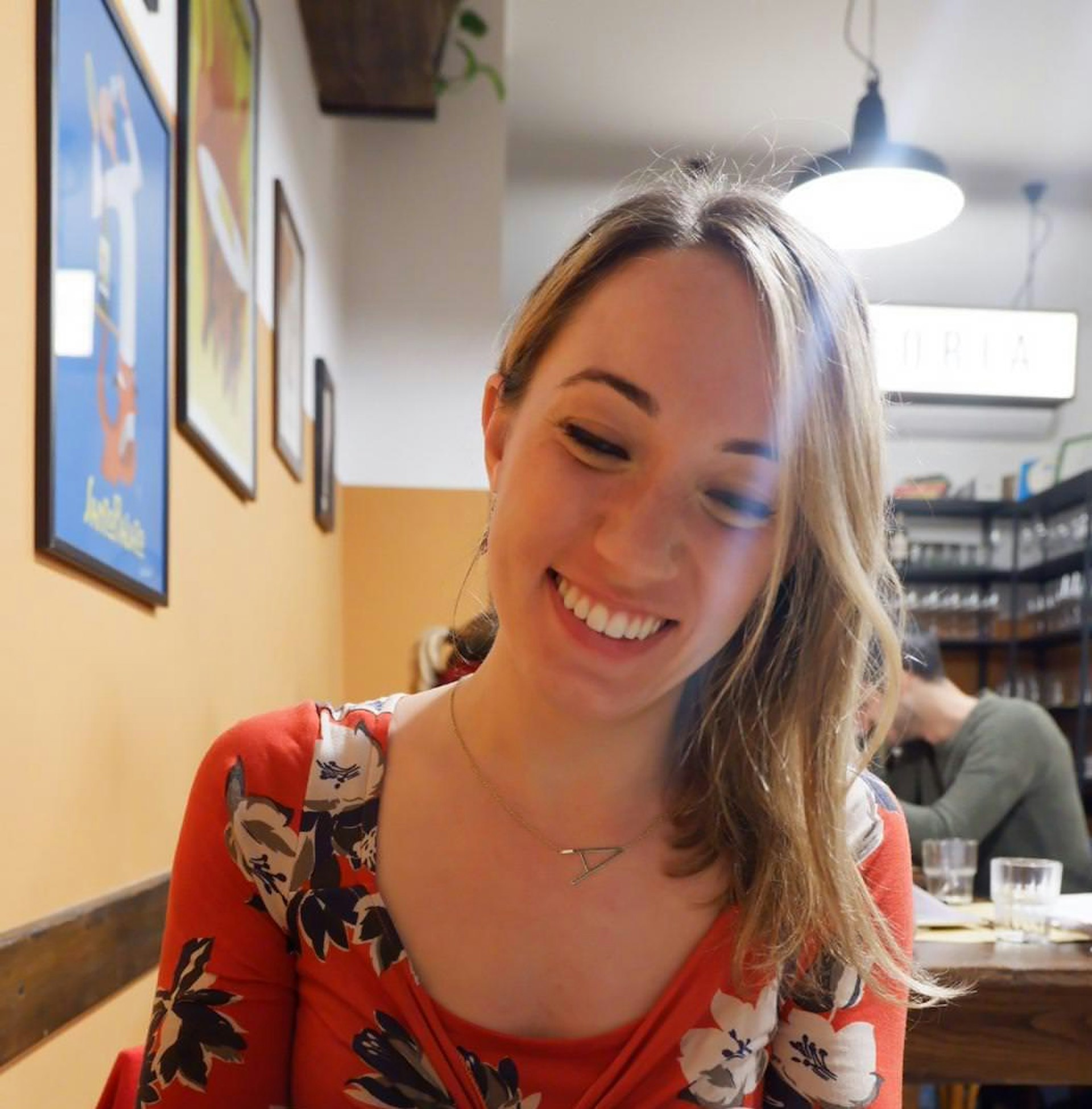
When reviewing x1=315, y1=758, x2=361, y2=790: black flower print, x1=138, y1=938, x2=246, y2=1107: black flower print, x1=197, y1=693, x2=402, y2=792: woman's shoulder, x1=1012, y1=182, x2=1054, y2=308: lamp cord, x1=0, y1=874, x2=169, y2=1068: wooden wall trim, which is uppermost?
x1=1012, y1=182, x2=1054, y2=308: lamp cord

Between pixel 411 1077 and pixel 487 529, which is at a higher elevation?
pixel 487 529

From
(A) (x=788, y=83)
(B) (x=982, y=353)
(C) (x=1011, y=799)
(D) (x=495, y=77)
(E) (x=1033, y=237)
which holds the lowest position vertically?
(C) (x=1011, y=799)

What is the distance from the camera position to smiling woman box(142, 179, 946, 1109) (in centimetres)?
95

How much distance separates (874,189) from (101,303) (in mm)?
2337

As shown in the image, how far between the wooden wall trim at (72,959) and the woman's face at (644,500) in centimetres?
58

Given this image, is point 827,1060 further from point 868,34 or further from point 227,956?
point 868,34

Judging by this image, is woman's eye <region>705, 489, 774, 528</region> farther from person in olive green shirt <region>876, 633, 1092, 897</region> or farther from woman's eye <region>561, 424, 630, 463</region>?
person in olive green shirt <region>876, 633, 1092, 897</region>

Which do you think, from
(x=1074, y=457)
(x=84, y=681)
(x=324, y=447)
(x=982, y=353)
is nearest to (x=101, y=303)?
(x=84, y=681)

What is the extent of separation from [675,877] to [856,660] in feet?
0.86

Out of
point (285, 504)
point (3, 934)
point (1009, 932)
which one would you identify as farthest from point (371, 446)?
point (3, 934)

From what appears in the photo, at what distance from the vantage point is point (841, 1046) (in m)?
1.03

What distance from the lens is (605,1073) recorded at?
3.16 ft

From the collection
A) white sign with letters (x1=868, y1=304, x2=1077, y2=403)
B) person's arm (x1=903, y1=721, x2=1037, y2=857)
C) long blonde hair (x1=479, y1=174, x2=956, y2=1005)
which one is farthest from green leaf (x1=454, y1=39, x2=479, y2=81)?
long blonde hair (x1=479, y1=174, x2=956, y2=1005)

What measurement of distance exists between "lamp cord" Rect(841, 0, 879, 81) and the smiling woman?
10.3 ft
